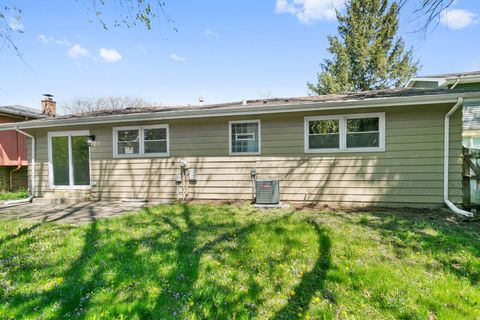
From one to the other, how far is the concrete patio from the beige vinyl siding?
0.76 meters

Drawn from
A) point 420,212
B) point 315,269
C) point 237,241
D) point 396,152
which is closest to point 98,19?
point 237,241

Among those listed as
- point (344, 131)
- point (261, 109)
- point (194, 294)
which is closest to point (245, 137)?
point (261, 109)

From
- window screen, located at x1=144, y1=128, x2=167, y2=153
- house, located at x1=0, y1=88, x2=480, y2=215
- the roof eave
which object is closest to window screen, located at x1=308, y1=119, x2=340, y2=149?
house, located at x1=0, y1=88, x2=480, y2=215

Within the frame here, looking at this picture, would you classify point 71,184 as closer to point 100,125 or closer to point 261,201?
point 100,125

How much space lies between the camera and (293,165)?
662 centimetres

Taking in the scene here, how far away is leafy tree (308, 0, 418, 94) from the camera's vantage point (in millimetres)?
16891

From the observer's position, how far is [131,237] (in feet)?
13.2

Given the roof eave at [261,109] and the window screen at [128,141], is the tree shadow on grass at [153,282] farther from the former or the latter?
the window screen at [128,141]

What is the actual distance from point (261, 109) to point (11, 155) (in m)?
10.9

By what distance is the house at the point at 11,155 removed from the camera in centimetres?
1047

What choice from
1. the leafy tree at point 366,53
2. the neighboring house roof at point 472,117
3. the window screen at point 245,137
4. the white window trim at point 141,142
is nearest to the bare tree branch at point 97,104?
the leafy tree at point 366,53

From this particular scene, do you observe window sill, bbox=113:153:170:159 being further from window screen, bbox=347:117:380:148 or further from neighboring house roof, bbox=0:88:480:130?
window screen, bbox=347:117:380:148

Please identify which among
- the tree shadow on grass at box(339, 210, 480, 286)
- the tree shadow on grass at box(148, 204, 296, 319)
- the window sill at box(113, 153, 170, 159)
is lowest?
the tree shadow on grass at box(148, 204, 296, 319)

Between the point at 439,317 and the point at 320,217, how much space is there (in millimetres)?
3058
